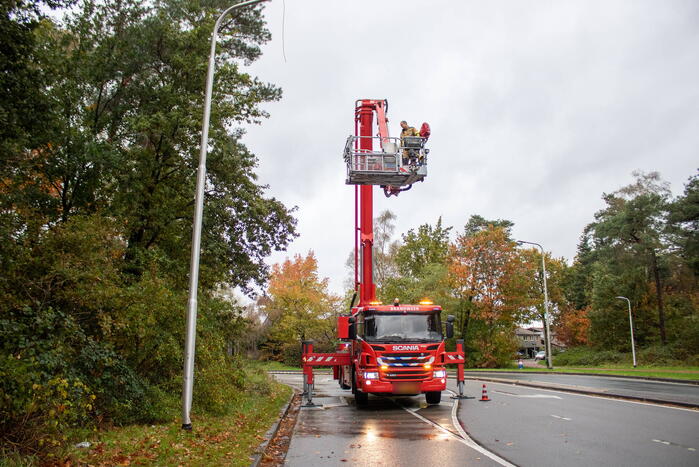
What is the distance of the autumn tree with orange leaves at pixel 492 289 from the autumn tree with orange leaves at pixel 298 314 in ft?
43.7

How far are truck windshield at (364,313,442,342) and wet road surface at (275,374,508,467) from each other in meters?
1.92

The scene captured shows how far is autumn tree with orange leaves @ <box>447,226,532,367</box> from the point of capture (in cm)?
4438

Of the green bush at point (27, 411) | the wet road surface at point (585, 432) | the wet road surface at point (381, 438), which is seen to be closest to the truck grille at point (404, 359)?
the wet road surface at point (381, 438)

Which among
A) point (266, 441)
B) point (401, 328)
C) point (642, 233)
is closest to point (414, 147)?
point (401, 328)

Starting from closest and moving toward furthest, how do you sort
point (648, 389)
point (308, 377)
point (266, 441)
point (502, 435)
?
point (266, 441), point (502, 435), point (308, 377), point (648, 389)

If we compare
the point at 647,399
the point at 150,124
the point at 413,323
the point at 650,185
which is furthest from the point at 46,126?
the point at 650,185

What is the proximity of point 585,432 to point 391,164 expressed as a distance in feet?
25.7

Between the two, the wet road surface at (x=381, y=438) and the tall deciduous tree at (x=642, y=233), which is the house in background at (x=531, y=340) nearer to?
the tall deciduous tree at (x=642, y=233)

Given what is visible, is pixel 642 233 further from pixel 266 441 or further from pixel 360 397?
pixel 266 441

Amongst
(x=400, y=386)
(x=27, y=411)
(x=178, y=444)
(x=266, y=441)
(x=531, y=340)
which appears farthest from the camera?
(x=531, y=340)

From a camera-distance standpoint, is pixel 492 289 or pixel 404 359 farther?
pixel 492 289

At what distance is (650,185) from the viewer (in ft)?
159

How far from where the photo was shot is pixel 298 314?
51250mm

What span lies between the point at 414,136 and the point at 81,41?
10.2 metres
